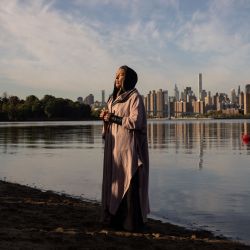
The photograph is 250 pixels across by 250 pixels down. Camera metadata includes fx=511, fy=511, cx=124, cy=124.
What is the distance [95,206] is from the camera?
986 cm

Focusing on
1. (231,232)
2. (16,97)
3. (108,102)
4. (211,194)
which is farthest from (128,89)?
(16,97)

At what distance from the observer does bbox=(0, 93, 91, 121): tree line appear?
174125mm

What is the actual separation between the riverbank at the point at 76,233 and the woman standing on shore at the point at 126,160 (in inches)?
10.0

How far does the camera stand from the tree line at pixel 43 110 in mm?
174125

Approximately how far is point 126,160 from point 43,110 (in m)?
175

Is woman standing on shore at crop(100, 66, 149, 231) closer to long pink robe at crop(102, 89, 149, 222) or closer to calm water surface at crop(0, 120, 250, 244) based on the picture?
long pink robe at crop(102, 89, 149, 222)

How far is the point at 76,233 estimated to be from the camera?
6664mm

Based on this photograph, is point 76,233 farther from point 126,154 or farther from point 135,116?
point 135,116

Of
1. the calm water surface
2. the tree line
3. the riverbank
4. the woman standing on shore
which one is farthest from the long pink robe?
the tree line

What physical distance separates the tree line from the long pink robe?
168m

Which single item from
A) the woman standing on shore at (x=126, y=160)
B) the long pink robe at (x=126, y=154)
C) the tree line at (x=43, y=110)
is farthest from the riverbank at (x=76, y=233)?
the tree line at (x=43, y=110)

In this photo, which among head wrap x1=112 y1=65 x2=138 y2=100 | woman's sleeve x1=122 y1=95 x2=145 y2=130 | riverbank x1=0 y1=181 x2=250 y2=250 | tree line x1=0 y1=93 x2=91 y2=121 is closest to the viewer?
riverbank x1=0 y1=181 x2=250 y2=250

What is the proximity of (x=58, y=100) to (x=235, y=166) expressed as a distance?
538 feet

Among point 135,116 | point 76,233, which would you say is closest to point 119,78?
point 135,116
